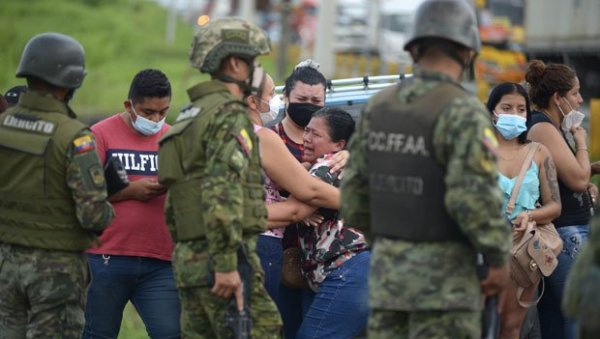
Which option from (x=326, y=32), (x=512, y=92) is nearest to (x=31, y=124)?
(x=512, y=92)

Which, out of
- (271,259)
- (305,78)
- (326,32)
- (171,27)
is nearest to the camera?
(271,259)

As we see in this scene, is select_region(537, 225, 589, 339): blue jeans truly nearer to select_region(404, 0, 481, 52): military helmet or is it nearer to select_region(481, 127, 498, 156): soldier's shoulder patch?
select_region(404, 0, 481, 52): military helmet

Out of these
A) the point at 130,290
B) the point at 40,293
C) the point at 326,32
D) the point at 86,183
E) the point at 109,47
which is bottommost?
the point at 130,290

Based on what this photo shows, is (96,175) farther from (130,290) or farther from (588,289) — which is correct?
(588,289)

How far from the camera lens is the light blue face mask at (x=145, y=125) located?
669 cm

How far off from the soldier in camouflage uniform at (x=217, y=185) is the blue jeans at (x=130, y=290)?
3.68ft

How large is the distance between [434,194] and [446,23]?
0.71 meters

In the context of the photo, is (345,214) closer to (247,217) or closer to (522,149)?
(247,217)

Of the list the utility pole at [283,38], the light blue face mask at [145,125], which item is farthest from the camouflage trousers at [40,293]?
the utility pole at [283,38]

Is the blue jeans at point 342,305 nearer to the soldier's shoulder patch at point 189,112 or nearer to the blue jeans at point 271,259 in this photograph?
the blue jeans at point 271,259

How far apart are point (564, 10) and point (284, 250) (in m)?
23.1

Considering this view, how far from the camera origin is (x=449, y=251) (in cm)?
485

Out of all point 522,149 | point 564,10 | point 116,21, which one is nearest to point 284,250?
point 522,149

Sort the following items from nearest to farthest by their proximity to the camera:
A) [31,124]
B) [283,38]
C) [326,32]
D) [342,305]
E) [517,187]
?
1. [31,124]
2. [342,305]
3. [517,187]
4. [326,32]
5. [283,38]
